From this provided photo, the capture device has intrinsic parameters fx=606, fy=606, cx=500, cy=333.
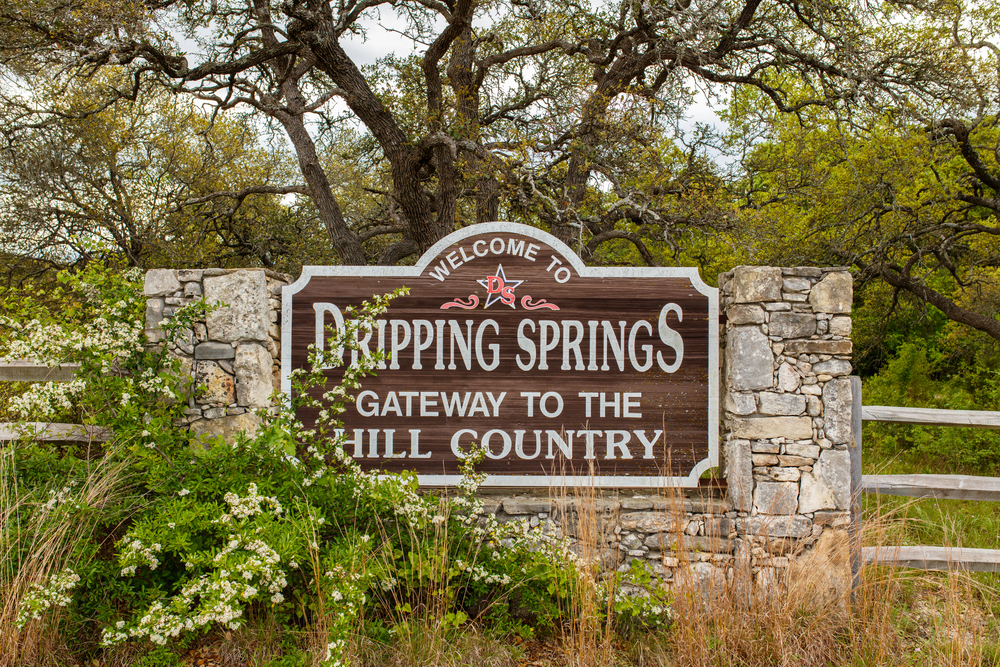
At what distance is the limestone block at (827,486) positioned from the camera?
3.51m

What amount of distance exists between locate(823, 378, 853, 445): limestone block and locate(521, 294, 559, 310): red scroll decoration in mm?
1668

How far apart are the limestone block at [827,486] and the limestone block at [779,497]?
0.15 ft

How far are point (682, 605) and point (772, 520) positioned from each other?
0.94m

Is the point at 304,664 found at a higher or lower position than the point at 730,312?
lower

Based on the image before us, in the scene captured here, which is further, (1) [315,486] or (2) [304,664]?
(1) [315,486]

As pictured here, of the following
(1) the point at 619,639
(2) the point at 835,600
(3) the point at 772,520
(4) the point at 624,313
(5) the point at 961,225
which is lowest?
(1) the point at 619,639

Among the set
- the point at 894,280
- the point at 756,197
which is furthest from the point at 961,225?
the point at 756,197

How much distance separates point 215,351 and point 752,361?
126 inches

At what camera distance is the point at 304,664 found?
279 centimetres

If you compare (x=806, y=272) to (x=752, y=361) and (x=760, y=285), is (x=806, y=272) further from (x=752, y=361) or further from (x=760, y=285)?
(x=752, y=361)

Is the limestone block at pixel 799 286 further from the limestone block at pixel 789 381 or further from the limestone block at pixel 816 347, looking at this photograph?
the limestone block at pixel 789 381

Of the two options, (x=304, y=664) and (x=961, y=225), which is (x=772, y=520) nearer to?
(x=304, y=664)

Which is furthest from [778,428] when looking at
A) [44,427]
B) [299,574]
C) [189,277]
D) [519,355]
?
[44,427]

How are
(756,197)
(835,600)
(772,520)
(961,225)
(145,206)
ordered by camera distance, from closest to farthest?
1. (835,600)
2. (772,520)
3. (961,225)
4. (145,206)
5. (756,197)
